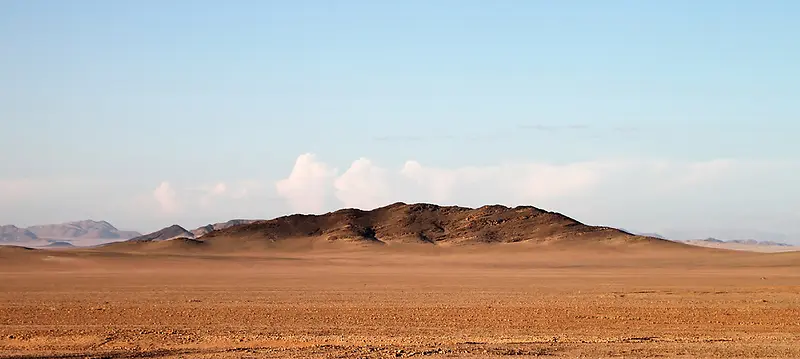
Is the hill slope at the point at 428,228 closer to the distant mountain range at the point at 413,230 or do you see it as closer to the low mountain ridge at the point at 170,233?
the distant mountain range at the point at 413,230

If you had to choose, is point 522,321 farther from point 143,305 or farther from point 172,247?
point 172,247

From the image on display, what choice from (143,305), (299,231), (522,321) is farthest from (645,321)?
(299,231)

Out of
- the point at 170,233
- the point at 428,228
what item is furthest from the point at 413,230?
the point at 170,233

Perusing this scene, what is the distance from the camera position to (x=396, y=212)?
3954 inches

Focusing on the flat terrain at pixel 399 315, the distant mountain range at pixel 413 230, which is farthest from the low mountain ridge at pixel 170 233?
the flat terrain at pixel 399 315

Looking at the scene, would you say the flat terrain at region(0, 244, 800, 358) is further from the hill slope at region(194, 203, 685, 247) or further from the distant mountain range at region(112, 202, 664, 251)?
the hill slope at region(194, 203, 685, 247)

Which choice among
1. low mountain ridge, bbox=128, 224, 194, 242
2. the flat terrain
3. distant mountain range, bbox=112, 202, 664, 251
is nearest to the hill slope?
distant mountain range, bbox=112, 202, 664, 251

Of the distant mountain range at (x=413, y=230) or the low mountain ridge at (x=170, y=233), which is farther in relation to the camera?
the low mountain ridge at (x=170, y=233)

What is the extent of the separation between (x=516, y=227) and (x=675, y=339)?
71.8 meters

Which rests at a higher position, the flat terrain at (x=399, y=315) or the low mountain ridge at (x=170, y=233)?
the low mountain ridge at (x=170, y=233)

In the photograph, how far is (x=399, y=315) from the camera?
26266 mm

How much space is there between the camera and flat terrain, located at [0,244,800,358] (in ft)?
61.3

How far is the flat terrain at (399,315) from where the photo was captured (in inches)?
736

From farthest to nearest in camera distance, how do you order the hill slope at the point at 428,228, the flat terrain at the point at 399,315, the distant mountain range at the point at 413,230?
1. the hill slope at the point at 428,228
2. the distant mountain range at the point at 413,230
3. the flat terrain at the point at 399,315
